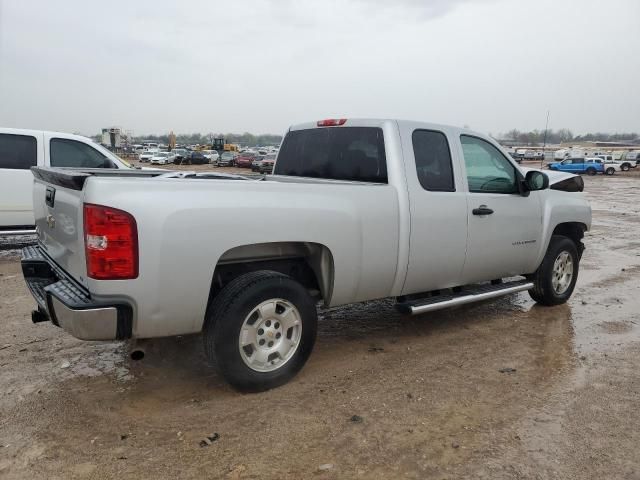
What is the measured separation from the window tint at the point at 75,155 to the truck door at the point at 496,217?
5.67 m

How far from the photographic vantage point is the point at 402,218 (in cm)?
408

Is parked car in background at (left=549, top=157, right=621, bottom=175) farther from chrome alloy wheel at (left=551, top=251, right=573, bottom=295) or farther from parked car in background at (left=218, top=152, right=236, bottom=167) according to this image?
chrome alloy wheel at (left=551, top=251, right=573, bottom=295)

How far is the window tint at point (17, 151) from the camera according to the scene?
7754 millimetres

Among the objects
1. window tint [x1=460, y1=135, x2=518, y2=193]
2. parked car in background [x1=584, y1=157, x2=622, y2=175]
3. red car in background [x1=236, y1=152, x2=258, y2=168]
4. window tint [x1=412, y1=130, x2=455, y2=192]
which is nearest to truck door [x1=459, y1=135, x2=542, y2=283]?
window tint [x1=460, y1=135, x2=518, y2=193]

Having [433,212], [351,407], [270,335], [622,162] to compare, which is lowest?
[351,407]

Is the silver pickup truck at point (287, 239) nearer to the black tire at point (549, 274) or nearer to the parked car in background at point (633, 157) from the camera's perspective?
the black tire at point (549, 274)

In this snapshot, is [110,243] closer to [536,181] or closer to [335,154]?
[335,154]

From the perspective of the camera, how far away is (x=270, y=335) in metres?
3.57

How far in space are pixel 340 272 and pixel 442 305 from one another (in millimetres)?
1112

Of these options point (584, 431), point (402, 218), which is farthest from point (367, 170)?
point (584, 431)

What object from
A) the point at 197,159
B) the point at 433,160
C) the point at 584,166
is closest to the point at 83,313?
the point at 433,160

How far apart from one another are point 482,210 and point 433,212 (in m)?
0.62

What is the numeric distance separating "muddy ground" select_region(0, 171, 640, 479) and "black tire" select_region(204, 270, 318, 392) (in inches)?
6.0

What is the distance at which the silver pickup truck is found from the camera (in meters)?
3.00
